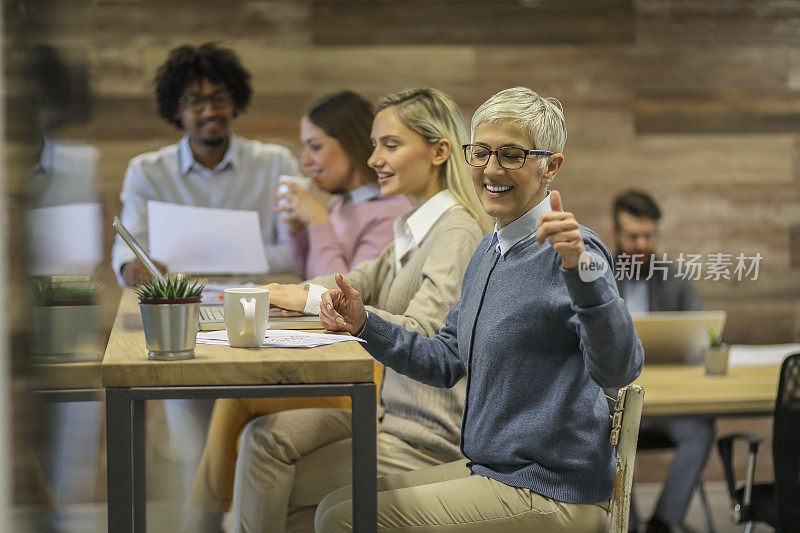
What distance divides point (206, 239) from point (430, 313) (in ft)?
4.16

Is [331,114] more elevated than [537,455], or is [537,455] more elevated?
[331,114]

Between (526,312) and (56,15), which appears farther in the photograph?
(526,312)

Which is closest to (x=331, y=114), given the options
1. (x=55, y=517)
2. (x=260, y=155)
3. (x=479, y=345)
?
(x=260, y=155)

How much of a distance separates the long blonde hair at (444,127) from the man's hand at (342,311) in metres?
0.53

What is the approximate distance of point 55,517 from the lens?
1129mm

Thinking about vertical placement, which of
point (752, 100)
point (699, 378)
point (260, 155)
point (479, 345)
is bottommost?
point (699, 378)

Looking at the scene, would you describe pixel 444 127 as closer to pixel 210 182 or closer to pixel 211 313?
pixel 211 313

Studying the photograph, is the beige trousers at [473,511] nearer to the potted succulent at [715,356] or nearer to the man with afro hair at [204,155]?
the potted succulent at [715,356]

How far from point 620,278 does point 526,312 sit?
7.50 ft

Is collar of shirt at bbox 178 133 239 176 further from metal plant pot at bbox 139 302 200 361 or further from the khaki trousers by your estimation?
metal plant pot at bbox 139 302 200 361

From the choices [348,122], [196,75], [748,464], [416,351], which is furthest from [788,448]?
[196,75]

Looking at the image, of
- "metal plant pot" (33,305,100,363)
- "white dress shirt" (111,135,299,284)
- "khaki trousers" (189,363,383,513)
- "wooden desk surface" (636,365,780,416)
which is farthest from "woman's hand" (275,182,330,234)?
"wooden desk surface" (636,365,780,416)

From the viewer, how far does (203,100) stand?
348 cm

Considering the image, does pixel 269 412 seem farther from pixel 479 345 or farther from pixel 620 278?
pixel 620 278
